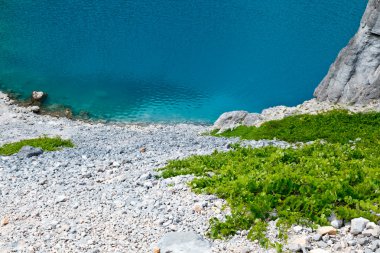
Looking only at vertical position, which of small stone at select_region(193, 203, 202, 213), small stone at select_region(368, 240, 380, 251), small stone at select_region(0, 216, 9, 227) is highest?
small stone at select_region(0, 216, 9, 227)

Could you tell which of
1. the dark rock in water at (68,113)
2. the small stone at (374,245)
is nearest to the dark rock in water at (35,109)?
the dark rock in water at (68,113)

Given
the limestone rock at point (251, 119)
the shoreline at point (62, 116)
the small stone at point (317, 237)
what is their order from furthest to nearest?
the shoreline at point (62, 116), the limestone rock at point (251, 119), the small stone at point (317, 237)

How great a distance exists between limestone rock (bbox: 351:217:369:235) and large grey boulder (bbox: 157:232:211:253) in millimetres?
3899

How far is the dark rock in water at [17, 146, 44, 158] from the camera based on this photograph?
27.1 meters

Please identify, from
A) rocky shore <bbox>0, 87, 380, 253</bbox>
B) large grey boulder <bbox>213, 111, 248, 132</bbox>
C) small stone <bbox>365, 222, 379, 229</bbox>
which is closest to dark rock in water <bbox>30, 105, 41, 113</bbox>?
large grey boulder <bbox>213, 111, 248, 132</bbox>

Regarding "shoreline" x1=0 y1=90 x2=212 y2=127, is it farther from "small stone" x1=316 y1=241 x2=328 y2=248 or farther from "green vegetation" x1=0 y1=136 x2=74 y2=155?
"small stone" x1=316 y1=241 x2=328 y2=248

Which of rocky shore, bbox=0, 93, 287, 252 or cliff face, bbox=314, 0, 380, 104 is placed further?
cliff face, bbox=314, 0, 380, 104

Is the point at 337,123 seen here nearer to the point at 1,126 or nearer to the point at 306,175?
the point at 306,175

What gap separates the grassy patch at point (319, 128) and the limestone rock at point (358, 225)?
16.2 metres

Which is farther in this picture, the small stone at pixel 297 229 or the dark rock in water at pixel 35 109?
the dark rock in water at pixel 35 109

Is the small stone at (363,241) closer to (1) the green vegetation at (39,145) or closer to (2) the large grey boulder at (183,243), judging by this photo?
(2) the large grey boulder at (183,243)

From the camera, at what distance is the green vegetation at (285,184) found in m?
13.1

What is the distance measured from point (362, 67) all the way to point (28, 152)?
28881 millimetres

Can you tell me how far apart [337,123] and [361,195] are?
1938 cm
